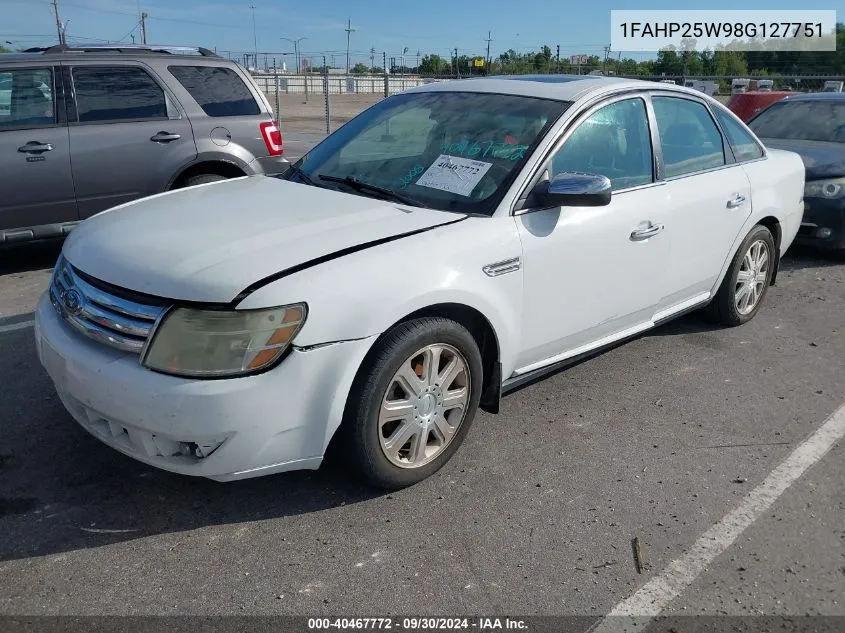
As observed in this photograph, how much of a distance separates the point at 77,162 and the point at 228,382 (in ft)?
14.2

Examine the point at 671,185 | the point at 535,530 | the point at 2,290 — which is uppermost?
the point at 671,185

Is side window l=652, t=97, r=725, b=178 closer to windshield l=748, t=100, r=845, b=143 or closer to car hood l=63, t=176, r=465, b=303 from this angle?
car hood l=63, t=176, r=465, b=303

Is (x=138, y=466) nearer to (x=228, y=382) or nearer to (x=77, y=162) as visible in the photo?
(x=228, y=382)

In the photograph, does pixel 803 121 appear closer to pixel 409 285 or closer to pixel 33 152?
pixel 409 285

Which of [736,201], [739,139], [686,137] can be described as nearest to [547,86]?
[686,137]

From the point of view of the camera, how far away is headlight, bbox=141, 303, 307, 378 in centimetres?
263

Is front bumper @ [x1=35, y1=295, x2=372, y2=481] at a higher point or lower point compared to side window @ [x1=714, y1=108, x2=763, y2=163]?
lower

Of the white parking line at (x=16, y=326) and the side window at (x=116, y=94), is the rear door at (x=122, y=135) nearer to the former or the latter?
the side window at (x=116, y=94)

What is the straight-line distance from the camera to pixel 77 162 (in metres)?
6.10

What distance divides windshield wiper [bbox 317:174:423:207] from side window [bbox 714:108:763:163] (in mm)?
2529

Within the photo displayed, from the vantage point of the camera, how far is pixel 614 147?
3.97m

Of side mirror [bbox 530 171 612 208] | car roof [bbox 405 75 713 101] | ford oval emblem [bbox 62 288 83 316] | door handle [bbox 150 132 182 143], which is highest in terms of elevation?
car roof [bbox 405 75 713 101]

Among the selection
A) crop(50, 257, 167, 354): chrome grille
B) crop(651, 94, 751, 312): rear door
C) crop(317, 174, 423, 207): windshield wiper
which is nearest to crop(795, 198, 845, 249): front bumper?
crop(651, 94, 751, 312): rear door

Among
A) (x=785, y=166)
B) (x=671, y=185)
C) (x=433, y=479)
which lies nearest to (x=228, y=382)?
(x=433, y=479)
